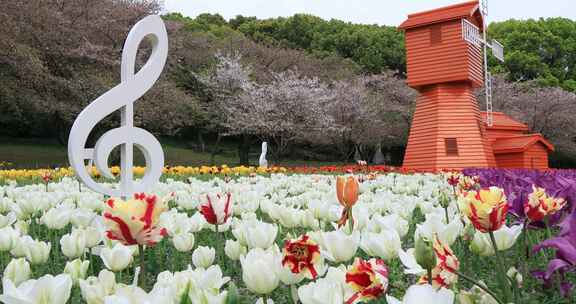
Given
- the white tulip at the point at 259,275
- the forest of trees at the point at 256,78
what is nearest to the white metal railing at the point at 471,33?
the forest of trees at the point at 256,78

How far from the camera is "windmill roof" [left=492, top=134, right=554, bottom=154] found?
24172mm

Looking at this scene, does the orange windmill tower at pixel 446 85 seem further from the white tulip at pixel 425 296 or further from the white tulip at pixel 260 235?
the white tulip at pixel 425 296

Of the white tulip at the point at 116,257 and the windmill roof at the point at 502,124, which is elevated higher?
the windmill roof at the point at 502,124

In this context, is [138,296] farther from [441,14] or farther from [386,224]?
[441,14]

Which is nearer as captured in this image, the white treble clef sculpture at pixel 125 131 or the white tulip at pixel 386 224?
the white tulip at pixel 386 224

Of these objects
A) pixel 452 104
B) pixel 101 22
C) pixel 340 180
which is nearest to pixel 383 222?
pixel 340 180

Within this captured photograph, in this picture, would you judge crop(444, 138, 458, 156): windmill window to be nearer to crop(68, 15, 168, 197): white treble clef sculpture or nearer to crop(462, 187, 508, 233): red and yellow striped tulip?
crop(68, 15, 168, 197): white treble clef sculpture

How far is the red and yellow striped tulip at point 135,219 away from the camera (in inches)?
66.2

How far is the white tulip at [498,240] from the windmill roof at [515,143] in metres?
23.7

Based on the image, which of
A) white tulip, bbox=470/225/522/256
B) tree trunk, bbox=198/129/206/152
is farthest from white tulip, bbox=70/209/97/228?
tree trunk, bbox=198/129/206/152

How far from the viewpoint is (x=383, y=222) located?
2262 mm

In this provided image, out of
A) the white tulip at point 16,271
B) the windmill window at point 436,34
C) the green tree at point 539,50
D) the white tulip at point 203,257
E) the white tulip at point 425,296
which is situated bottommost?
the white tulip at point 203,257

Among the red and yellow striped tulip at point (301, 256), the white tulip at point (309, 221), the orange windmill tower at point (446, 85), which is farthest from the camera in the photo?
the orange windmill tower at point (446, 85)

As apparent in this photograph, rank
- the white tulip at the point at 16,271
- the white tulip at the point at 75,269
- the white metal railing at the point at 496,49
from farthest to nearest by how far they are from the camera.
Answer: the white metal railing at the point at 496,49, the white tulip at the point at 75,269, the white tulip at the point at 16,271
